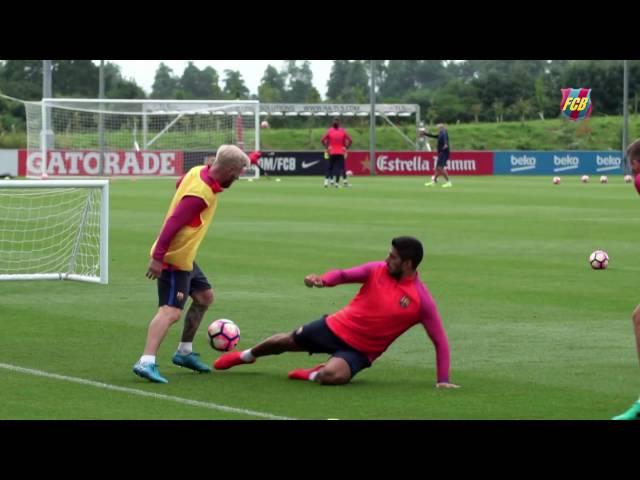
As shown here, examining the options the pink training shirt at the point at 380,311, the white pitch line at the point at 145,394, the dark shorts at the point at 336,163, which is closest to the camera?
the white pitch line at the point at 145,394

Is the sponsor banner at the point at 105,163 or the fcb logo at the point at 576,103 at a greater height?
the fcb logo at the point at 576,103

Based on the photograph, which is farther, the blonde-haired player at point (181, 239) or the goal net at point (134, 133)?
the goal net at point (134, 133)

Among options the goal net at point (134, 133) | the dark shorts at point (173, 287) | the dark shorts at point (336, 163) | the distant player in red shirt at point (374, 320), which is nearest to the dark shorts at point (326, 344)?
the distant player in red shirt at point (374, 320)

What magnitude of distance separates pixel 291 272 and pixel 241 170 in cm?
786

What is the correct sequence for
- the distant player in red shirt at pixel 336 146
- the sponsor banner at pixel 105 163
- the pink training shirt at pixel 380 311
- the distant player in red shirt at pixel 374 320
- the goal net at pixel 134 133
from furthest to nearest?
the goal net at pixel 134 133 < the sponsor banner at pixel 105 163 < the distant player in red shirt at pixel 336 146 < the pink training shirt at pixel 380 311 < the distant player in red shirt at pixel 374 320

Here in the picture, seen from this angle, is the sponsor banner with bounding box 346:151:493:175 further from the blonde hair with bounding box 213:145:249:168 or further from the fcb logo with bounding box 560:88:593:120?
the blonde hair with bounding box 213:145:249:168

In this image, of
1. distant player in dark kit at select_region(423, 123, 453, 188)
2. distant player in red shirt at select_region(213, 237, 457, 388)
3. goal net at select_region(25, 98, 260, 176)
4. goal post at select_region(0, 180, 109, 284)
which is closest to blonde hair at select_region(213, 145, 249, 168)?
distant player in red shirt at select_region(213, 237, 457, 388)

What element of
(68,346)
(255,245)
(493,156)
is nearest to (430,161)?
(493,156)

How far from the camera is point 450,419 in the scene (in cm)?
880

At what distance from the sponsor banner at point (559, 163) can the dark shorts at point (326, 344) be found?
1938 inches

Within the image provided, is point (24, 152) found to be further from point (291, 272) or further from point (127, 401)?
point (127, 401)

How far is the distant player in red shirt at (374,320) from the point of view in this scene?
33.3 ft

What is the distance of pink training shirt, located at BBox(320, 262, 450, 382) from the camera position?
10.2 metres

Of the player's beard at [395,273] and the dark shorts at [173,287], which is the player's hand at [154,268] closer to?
the dark shorts at [173,287]
